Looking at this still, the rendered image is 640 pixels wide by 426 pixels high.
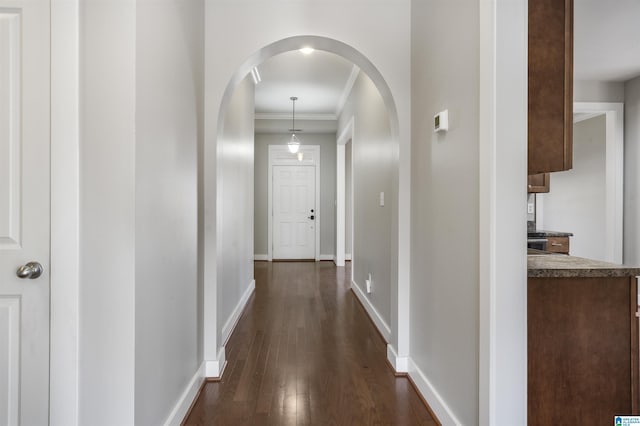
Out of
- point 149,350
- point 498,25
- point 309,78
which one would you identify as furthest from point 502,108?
point 309,78

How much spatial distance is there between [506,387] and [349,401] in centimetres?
103

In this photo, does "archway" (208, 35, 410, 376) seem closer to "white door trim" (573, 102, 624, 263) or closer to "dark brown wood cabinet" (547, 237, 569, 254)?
"dark brown wood cabinet" (547, 237, 569, 254)

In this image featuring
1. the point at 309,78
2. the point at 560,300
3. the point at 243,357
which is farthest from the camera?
the point at 309,78

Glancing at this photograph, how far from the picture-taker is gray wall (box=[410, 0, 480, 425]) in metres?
1.60

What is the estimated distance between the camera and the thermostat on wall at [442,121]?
186cm

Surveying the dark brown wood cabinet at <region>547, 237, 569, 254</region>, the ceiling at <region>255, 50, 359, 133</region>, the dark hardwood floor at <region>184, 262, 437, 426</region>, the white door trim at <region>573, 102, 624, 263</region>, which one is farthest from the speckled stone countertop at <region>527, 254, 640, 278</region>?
the white door trim at <region>573, 102, 624, 263</region>

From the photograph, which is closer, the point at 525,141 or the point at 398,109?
the point at 525,141

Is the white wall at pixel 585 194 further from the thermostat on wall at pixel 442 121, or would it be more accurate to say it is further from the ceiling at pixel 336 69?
the thermostat on wall at pixel 442 121

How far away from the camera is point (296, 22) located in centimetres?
239

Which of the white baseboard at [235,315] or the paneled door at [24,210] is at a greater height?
the paneled door at [24,210]

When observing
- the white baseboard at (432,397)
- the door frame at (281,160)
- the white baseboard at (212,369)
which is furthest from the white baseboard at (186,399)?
the door frame at (281,160)

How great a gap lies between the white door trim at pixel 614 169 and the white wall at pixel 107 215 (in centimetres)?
494

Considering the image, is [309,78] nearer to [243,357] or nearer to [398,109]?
[398,109]

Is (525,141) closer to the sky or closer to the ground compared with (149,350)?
closer to the sky
